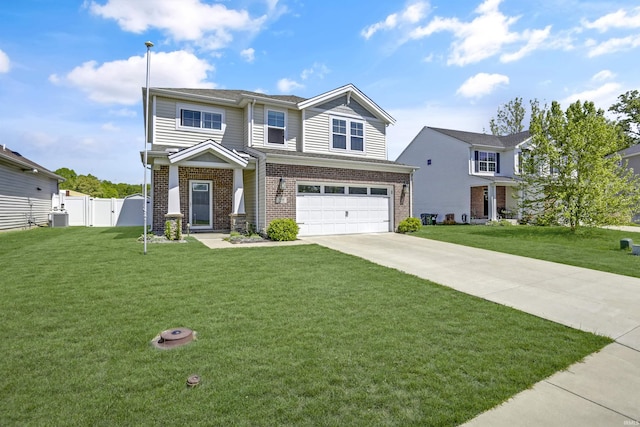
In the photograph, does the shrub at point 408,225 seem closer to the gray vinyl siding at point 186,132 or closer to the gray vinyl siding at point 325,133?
the gray vinyl siding at point 325,133

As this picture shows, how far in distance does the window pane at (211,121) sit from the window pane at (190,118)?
0.25 metres

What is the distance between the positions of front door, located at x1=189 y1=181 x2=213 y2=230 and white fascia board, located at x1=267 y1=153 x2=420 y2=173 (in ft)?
12.8

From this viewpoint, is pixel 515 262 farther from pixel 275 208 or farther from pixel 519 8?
pixel 275 208

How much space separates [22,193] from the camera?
55.9 feet

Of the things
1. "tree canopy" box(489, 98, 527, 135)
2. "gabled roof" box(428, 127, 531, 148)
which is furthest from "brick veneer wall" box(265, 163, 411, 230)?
"tree canopy" box(489, 98, 527, 135)

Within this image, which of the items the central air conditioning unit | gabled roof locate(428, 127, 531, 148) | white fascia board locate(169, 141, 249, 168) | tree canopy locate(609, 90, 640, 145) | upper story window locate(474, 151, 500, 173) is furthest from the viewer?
tree canopy locate(609, 90, 640, 145)

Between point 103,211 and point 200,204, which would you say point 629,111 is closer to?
point 200,204

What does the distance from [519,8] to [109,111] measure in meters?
18.9

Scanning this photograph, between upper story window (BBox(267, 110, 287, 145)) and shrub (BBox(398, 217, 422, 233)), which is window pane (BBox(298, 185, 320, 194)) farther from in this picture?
shrub (BBox(398, 217, 422, 233))

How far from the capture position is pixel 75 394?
256cm

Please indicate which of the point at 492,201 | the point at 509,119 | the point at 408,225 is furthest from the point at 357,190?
the point at 509,119

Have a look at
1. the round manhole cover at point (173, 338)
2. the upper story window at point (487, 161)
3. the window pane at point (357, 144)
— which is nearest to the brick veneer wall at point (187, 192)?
the window pane at point (357, 144)

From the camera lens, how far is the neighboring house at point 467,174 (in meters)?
23.0

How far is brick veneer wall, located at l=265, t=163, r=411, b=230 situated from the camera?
12.1 meters
